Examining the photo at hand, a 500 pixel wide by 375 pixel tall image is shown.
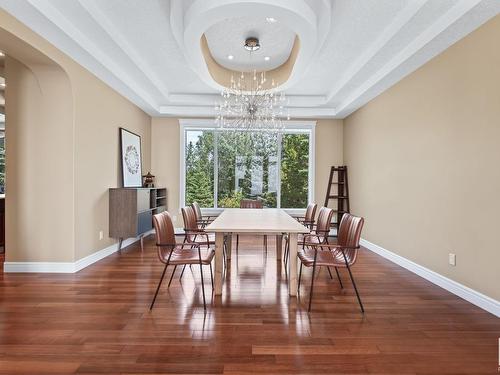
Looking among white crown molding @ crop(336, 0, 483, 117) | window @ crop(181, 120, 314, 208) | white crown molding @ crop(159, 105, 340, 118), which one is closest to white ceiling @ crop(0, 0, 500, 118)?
white crown molding @ crop(336, 0, 483, 117)

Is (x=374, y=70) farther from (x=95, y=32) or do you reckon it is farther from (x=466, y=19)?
(x=95, y=32)

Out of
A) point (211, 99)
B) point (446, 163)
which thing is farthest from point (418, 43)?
point (211, 99)

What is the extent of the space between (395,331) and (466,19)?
2.80m

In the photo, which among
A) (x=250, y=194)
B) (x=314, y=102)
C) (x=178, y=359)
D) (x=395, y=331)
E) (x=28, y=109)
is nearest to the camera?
(x=178, y=359)

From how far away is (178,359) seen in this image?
77.6 inches

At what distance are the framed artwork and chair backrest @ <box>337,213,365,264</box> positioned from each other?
3.77m

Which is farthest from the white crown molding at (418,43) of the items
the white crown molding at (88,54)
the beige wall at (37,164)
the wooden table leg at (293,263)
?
the beige wall at (37,164)

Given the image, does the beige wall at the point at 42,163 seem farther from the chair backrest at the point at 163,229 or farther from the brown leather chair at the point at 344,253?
the brown leather chair at the point at 344,253

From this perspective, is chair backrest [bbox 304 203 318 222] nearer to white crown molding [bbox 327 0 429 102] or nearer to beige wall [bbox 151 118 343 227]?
white crown molding [bbox 327 0 429 102]

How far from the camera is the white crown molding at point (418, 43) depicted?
2700mm

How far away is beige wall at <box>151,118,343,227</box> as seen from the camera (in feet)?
22.5

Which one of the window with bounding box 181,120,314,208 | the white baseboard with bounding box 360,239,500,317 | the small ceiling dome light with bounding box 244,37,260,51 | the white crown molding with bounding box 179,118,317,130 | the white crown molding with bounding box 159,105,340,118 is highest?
the small ceiling dome light with bounding box 244,37,260,51

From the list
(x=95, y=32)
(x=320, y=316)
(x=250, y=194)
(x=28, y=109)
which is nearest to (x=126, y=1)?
(x=95, y=32)

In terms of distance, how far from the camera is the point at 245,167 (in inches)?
279
